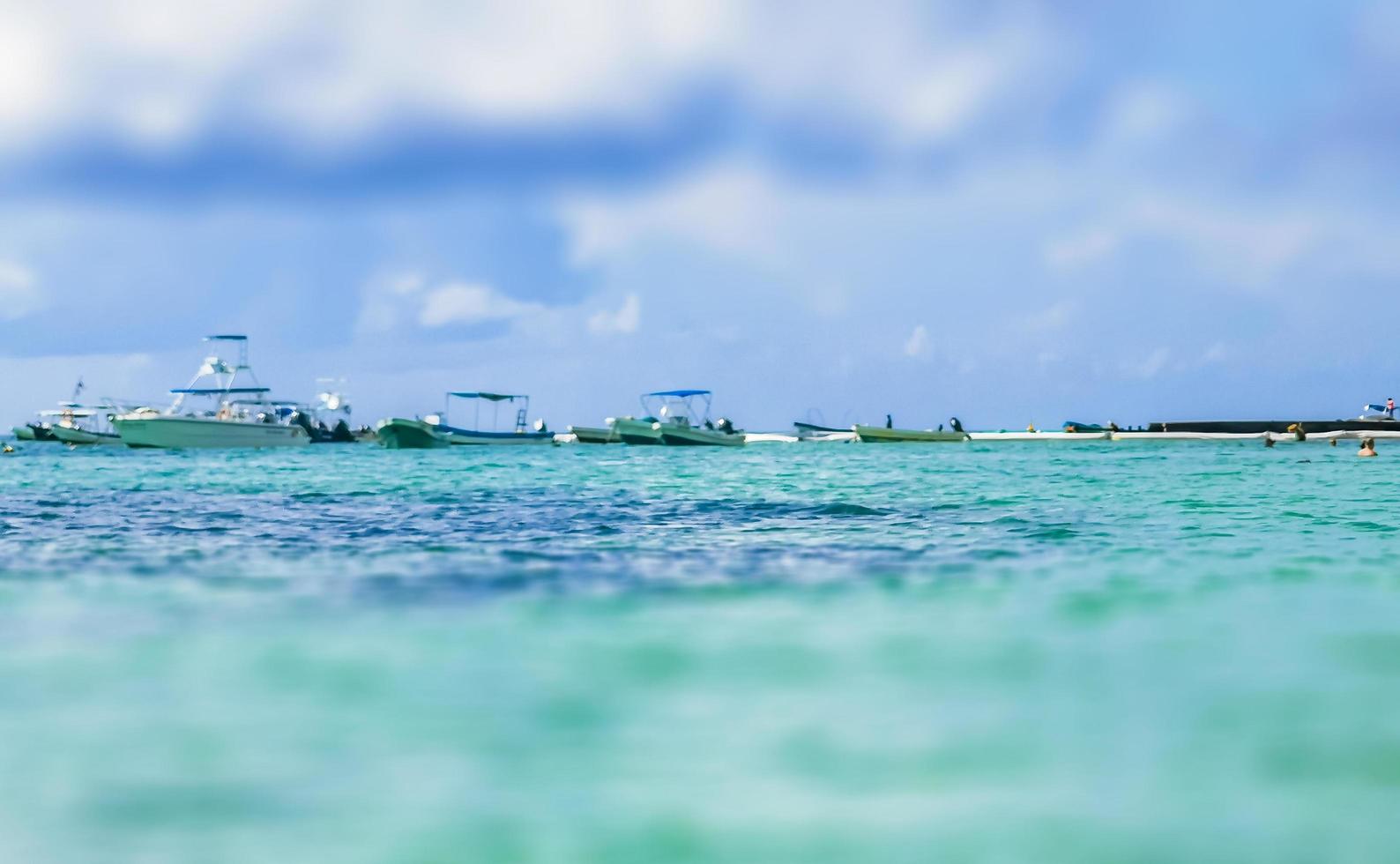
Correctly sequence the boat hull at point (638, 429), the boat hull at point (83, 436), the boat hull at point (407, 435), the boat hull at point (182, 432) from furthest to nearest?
the boat hull at point (83, 436) < the boat hull at point (638, 429) < the boat hull at point (407, 435) < the boat hull at point (182, 432)

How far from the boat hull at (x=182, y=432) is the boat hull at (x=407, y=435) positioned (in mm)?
8368

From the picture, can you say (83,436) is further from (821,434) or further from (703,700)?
(703,700)

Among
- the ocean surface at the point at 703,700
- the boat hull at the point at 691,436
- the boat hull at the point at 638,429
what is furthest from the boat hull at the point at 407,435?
the ocean surface at the point at 703,700

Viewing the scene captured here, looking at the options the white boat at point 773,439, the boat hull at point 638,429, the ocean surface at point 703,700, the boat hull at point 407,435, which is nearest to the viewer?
the ocean surface at point 703,700

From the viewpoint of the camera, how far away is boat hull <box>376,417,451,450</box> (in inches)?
3036

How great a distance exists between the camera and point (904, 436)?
9519 centimetres

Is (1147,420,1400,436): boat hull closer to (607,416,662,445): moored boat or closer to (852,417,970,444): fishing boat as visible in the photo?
(852,417,970,444): fishing boat

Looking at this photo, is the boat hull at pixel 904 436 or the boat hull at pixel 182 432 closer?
the boat hull at pixel 182 432

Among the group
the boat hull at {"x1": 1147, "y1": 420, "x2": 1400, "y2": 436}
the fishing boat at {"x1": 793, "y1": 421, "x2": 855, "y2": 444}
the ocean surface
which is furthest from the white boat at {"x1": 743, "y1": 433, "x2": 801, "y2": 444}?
the ocean surface

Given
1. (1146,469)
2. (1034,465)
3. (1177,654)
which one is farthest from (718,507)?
(1034,465)

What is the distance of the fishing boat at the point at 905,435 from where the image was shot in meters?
92.8

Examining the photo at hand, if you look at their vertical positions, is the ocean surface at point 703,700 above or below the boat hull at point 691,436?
below

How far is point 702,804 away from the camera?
16.4ft

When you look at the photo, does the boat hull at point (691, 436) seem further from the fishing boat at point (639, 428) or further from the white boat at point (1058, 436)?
the white boat at point (1058, 436)
